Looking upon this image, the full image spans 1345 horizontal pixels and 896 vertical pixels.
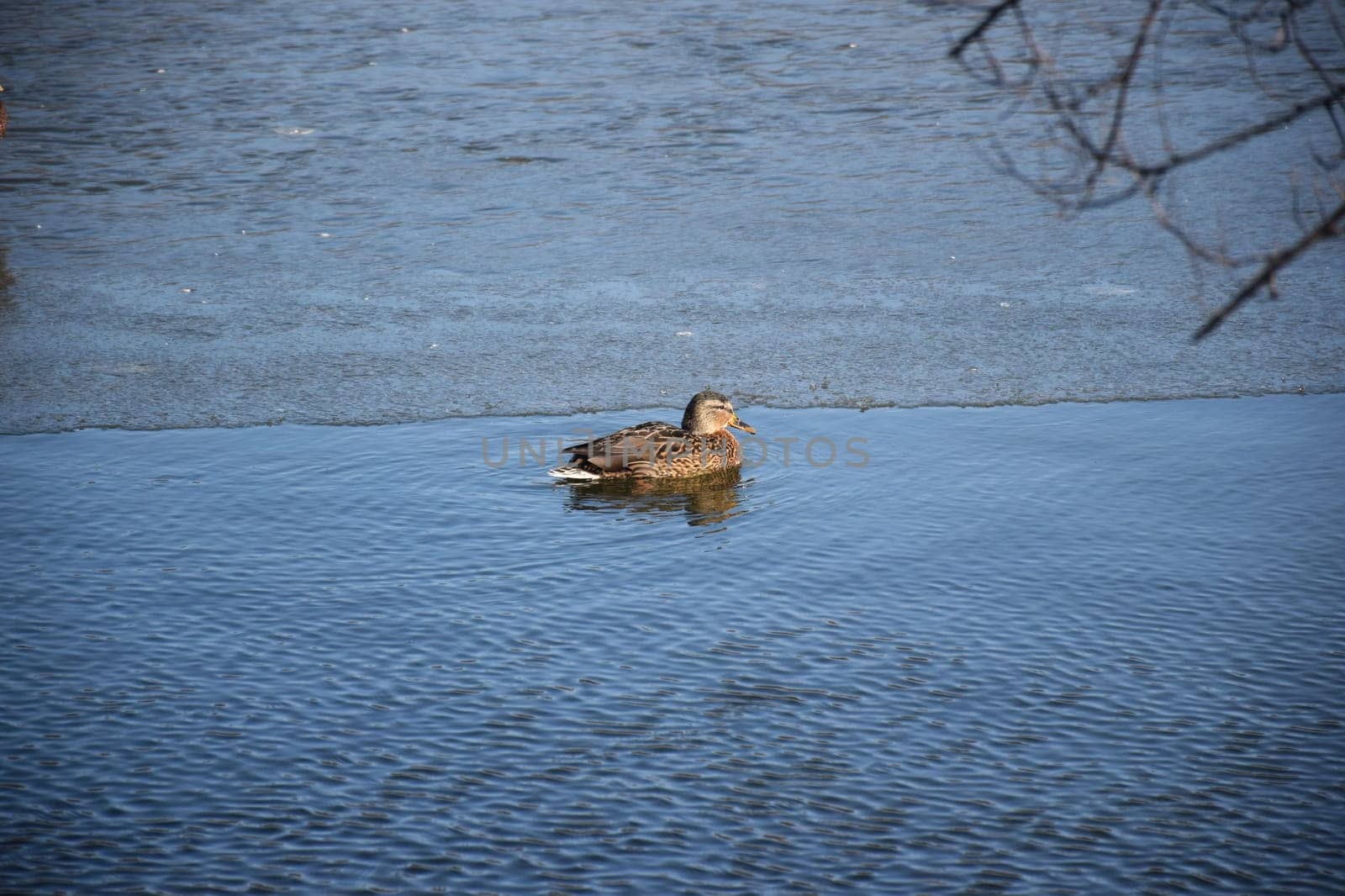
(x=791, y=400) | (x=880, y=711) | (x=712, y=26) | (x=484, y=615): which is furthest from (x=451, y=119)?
(x=880, y=711)

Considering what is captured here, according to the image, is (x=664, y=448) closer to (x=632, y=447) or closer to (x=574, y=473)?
(x=632, y=447)

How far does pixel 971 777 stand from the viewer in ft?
15.9

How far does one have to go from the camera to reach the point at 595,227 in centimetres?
1077

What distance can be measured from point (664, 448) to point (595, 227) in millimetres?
3741

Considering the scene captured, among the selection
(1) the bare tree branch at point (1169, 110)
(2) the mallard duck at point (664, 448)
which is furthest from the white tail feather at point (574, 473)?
(1) the bare tree branch at point (1169, 110)

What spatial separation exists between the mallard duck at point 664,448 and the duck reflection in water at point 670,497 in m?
0.07

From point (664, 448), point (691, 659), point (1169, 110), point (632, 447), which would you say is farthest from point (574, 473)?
point (1169, 110)

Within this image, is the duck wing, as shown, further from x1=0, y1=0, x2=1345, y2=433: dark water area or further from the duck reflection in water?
x1=0, y1=0, x2=1345, y2=433: dark water area

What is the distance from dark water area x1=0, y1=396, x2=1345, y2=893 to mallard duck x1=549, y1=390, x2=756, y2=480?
15 cm

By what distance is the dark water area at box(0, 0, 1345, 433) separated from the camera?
8.52m

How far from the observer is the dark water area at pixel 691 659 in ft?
14.8

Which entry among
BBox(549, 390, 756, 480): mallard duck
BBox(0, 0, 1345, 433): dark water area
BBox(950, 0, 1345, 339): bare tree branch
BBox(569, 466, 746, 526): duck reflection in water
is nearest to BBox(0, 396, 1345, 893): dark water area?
BBox(569, 466, 746, 526): duck reflection in water

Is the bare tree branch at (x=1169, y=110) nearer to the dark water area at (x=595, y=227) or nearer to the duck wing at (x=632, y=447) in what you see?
the dark water area at (x=595, y=227)

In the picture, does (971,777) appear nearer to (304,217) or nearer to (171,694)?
(171,694)
